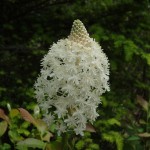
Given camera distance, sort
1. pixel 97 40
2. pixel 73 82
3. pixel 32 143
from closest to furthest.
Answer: pixel 73 82
pixel 32 143
pixel 97 40

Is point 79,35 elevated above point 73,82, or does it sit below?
above

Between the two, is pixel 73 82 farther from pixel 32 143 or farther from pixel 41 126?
pixel 32 143

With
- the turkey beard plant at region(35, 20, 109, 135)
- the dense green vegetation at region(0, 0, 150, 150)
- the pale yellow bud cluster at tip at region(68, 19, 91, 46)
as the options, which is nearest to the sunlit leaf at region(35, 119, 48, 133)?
the turkey beard plant at region(35, 20, 109, 135)

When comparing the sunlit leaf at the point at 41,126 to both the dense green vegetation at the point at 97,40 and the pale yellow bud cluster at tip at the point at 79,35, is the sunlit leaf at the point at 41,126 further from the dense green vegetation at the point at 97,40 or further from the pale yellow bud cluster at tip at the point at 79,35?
the dense green vegetation at the point at 97,40

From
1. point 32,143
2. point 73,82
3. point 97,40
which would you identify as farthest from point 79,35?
point 97,40

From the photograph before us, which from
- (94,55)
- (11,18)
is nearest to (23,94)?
(11,18)
